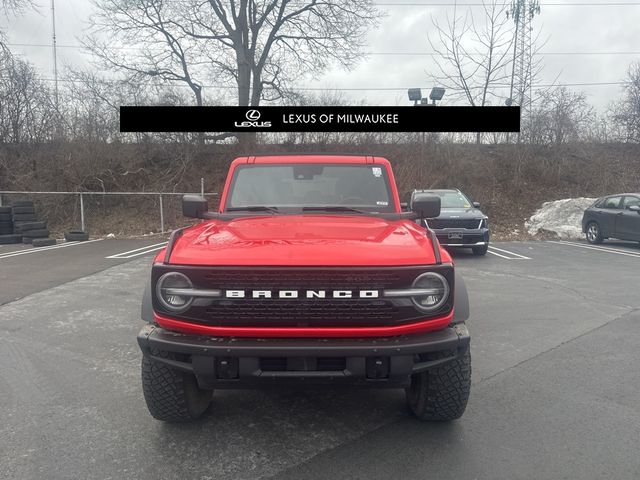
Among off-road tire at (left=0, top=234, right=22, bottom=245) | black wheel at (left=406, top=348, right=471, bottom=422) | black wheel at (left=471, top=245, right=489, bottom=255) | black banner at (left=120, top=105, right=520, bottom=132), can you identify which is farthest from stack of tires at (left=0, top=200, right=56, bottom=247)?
black wheel at (left=406, top=348, right=471, bottom=422)

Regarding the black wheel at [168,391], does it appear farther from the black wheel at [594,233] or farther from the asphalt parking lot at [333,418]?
the black wheel at [594,233]

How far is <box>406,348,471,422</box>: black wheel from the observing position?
9.66 ft

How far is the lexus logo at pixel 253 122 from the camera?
898 inches

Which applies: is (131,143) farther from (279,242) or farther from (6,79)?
(279,242)

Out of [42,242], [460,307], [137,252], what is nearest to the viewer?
[460,307]

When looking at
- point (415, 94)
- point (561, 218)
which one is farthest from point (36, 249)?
point (561, 218)

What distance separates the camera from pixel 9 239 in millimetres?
14609

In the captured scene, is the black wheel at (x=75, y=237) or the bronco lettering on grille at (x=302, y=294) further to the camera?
the black wheel at (x=75, y=237)

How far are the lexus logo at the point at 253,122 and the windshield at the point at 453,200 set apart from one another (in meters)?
12.2

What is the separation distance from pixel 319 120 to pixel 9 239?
46.9ft

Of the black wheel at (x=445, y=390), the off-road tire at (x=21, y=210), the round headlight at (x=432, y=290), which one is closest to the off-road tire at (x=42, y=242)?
the off-road tire at (x=21, y=210)

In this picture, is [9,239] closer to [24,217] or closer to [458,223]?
[24,217]

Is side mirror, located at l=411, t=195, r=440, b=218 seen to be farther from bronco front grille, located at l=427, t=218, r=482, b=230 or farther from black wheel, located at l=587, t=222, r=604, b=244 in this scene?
black wheel, located at l=587, t=222, r=604, b=244

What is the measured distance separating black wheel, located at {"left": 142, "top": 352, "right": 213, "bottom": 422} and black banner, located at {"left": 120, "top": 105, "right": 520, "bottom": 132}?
2007 cm
